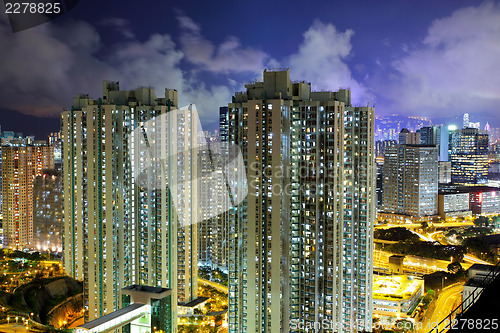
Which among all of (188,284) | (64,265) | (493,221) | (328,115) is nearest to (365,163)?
(328,115)

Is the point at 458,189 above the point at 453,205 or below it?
above

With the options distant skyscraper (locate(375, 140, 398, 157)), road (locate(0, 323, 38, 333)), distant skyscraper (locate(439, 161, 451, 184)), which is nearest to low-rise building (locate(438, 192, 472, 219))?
distant skyscraper (locate(375, 140, 398, 157))

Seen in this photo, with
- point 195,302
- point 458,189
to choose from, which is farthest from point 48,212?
point 458,189

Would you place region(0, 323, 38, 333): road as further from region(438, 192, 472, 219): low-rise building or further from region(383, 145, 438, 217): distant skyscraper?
region(438, 192, 472, 219): low-rise building

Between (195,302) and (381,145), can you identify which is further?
(381,145)

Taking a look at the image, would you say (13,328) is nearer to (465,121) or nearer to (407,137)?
(407,137)

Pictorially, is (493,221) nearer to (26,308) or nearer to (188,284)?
(188,284)

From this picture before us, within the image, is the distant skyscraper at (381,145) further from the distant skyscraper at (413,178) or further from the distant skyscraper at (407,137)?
the distant skyscraper at (407,137)
